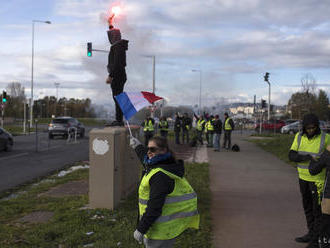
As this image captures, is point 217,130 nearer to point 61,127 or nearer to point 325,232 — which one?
point 61,127

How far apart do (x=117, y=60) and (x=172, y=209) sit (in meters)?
4.46

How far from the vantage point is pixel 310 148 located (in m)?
4.97

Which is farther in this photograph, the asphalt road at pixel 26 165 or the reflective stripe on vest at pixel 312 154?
the asphalt road at pixel 26 165

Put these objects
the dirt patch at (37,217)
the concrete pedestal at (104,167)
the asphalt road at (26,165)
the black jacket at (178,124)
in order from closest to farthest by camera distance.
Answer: the dirt patch at (37,217) → the concrete pedestal at (104,167) → the asphalt road at (26,165) → the black jacket at (178,124)

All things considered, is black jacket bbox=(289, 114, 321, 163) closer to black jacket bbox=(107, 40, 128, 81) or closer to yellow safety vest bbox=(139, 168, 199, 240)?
yellow safety vest bbox=(139, 168, 199, 240)

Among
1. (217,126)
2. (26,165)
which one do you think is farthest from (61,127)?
(26,165)

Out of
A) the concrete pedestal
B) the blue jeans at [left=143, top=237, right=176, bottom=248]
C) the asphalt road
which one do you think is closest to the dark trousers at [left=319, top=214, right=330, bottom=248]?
the blue jeans at [left=143, top=237, right=176, bottom=248]

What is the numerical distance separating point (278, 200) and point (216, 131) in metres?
10.8

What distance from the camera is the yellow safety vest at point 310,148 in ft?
16.0

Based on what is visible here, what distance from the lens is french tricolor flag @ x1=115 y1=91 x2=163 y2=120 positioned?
5.21 m

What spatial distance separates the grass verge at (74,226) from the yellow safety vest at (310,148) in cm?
156

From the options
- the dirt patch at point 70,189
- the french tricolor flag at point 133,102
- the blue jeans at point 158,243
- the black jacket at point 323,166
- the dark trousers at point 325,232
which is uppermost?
the french tricolor flag at point 133,102

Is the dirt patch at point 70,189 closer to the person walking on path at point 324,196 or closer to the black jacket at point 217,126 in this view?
the person walking on path at point 324,196

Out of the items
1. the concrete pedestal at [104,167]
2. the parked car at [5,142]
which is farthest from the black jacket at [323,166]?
the parked car at [5,142]
